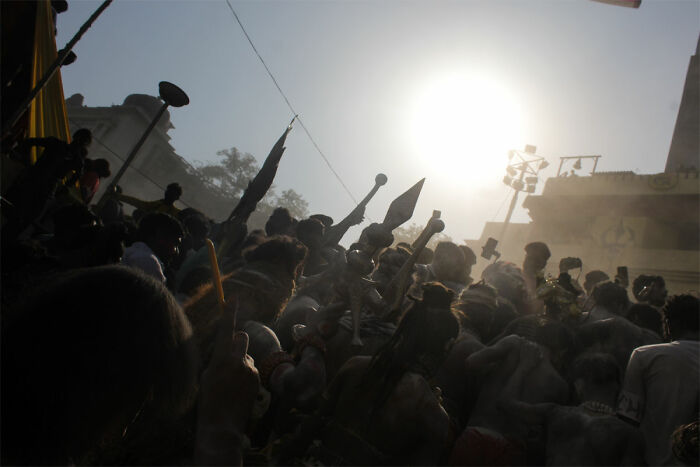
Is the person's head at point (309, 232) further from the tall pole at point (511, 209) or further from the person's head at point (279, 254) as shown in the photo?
the tall pole at point (511, 209)

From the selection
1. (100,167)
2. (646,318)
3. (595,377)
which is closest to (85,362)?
(595,377)

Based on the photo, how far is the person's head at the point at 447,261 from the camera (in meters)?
4.69

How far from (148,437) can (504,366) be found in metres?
2.70

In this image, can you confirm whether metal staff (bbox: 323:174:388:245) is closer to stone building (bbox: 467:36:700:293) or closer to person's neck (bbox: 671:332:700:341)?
person's neck (bbox: 671:332:700:341)

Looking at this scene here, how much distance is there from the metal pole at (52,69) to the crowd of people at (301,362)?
0.48 meters

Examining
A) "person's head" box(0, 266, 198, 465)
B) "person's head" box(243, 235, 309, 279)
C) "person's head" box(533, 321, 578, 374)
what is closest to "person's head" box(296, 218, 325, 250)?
"person's head" box(243, 235, 309, 279)

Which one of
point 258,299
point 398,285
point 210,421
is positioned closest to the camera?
point 210,421

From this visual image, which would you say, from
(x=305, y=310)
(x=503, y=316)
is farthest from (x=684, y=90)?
(x=305, y=310)

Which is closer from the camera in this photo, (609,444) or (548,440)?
(609,444)

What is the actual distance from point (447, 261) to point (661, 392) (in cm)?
222

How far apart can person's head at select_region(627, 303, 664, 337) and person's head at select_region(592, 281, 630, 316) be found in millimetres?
114

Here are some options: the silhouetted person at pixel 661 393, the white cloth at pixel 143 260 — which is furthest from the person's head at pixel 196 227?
the silhouetted person at pixel 661 393

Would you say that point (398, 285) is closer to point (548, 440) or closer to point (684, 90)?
point (548, 440)

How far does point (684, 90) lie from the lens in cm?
3097
